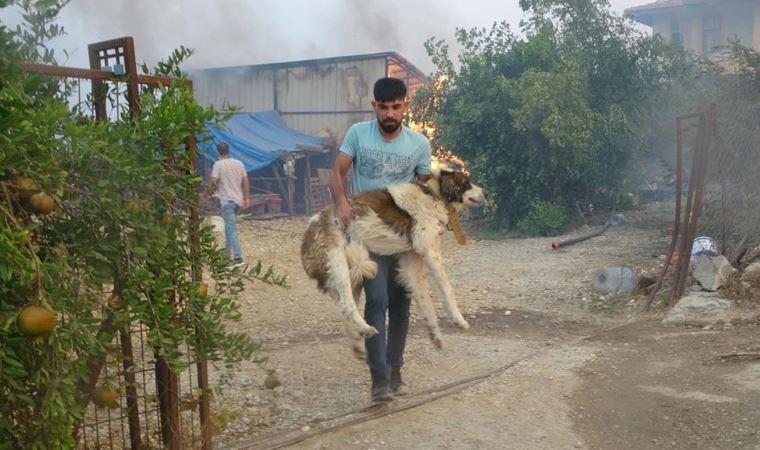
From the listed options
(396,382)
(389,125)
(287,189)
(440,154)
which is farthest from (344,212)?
(287,189)

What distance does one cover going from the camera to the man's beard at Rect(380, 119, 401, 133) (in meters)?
4.76

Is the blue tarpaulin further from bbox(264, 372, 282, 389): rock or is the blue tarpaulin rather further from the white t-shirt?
bbox(264, 372, 282, 389): rock

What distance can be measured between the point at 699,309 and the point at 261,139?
616 inches

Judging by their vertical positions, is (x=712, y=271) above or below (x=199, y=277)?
below

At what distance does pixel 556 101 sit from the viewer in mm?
14383

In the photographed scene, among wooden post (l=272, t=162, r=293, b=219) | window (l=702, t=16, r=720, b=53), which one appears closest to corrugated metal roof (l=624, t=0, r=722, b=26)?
window (l=702, t=16, r=720, b=53)

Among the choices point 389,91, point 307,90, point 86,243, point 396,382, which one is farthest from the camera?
point 307,90

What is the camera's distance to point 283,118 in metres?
24.3

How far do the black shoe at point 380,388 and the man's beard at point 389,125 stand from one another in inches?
59.1

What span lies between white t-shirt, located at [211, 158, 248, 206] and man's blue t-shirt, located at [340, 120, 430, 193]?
6.16m

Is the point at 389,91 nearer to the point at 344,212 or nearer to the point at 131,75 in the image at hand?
the point at 344,212

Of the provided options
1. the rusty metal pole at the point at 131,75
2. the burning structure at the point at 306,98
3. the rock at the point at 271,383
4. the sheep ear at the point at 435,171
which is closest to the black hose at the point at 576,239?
the sheep ear at the point at 435,171

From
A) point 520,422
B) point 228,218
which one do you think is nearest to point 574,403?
point 520,422

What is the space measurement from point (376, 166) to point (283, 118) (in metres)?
19.9
